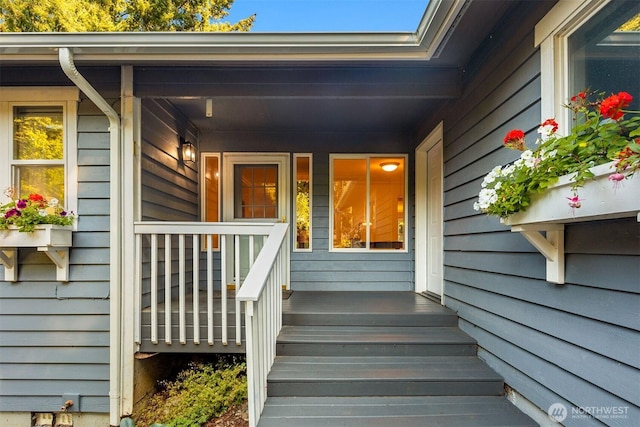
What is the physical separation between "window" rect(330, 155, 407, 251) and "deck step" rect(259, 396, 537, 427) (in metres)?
2.18

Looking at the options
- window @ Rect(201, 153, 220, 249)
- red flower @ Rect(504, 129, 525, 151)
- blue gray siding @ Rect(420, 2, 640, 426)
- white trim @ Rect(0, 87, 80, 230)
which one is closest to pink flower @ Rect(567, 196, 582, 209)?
blue gray siding @ Rect(420, 2, 640, 426)

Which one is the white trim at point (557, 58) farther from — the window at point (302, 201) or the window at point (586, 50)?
the window at point (302, 201)

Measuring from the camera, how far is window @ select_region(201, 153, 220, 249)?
4008 millimetres

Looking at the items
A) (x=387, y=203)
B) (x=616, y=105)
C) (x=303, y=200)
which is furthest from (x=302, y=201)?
(x=616, y=105)

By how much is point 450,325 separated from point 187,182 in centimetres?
314

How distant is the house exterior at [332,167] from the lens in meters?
1.48

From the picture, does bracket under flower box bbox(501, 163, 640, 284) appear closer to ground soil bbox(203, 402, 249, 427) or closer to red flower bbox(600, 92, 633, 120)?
red flower bbox(600, 92, 633, 120)

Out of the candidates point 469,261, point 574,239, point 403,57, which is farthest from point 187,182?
point 574,239

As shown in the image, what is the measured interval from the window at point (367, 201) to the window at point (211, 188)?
1494 millimetres

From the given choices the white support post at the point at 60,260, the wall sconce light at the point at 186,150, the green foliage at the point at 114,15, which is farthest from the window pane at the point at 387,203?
the green foliage at the point at 114,15

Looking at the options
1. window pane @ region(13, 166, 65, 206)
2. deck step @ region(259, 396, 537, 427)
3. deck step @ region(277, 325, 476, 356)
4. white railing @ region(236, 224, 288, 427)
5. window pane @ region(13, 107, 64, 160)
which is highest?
window pane @ region(13, 107, 64, 160)

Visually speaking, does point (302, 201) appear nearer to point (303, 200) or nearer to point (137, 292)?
point (303, 200)

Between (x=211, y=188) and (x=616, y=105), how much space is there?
3862 millimetres

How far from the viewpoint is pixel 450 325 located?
8.70 feet
